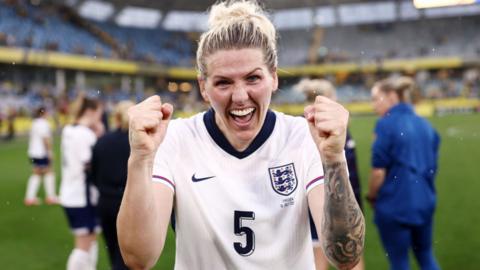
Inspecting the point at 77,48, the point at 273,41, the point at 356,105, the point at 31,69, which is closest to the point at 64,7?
the point at 77,48

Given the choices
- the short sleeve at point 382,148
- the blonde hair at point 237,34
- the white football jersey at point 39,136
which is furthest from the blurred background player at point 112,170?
the white football jersey at point 39,136

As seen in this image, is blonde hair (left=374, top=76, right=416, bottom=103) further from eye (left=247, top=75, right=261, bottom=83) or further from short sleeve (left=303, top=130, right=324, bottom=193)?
eye (left=247, top=75, right=261, bottom=83)

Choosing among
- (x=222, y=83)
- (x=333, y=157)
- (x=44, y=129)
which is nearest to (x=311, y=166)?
(x=333, y=157)

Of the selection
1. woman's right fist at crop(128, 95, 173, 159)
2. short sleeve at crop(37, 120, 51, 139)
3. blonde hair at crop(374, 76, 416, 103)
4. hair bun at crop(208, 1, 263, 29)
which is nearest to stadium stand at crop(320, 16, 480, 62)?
short sleeve at crop(37, 120, 51, 139)

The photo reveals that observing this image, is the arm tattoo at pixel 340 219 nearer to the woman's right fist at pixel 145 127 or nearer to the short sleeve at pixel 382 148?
the woman's right fist at pixel 145 127

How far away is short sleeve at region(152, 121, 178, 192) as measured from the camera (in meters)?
1.94

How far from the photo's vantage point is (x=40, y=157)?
9.32 meters

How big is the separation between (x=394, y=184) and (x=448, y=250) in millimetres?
2605

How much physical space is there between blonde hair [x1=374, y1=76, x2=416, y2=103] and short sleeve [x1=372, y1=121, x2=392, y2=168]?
30cm

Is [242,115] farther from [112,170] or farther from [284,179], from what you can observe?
[112,170]

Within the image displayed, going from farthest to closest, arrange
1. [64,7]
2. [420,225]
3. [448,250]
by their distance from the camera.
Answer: [64,7], [448,250], [420,225]

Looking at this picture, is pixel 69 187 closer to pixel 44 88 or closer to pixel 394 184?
pixel 394 184

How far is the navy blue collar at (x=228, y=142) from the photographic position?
2028mm

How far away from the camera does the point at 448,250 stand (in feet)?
19.5
